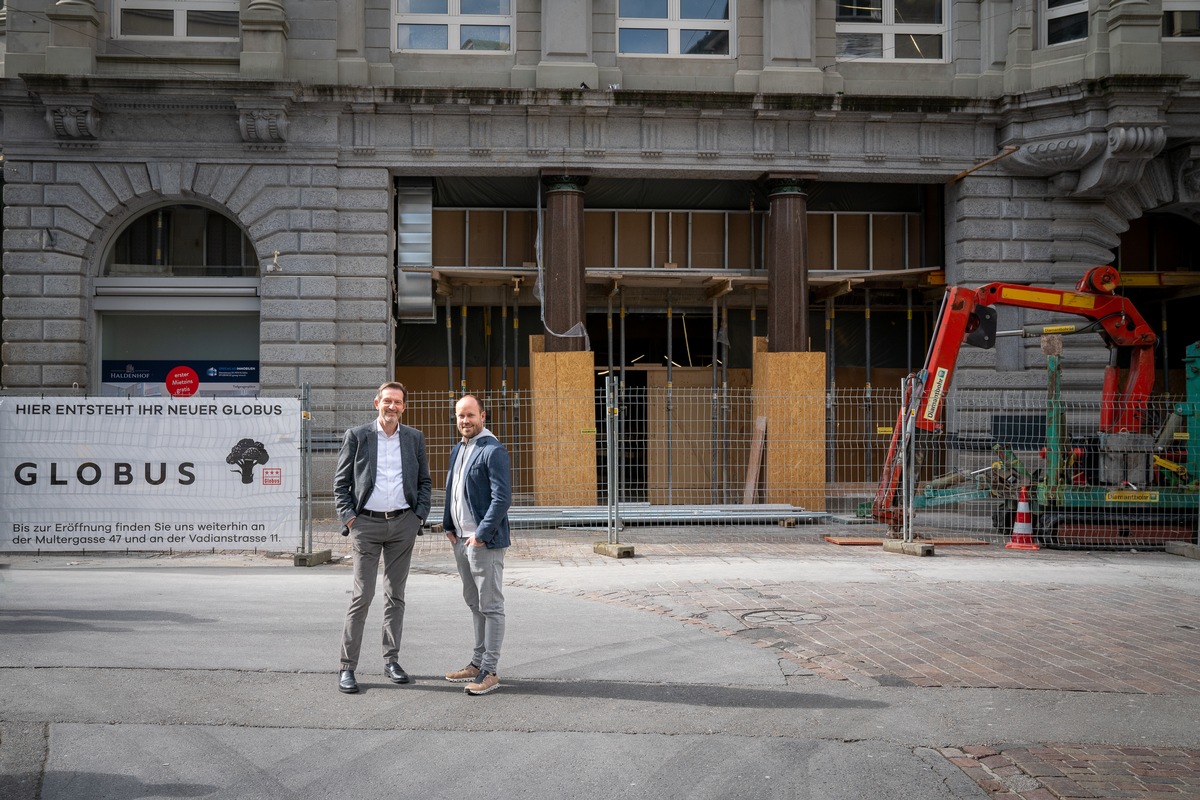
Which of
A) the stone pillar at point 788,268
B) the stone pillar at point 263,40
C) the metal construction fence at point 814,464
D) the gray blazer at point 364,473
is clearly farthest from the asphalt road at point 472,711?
the stone pillar at point 263,40

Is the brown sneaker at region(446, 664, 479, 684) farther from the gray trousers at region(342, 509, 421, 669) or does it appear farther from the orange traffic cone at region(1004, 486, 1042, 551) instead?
the orange traffic cone at region(1004, 486, 1042, 551)

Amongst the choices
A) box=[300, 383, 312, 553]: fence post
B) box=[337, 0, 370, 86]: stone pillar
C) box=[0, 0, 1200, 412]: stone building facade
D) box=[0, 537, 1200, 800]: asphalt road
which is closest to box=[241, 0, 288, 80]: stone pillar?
box=[0, 0, 1200, 412]: stone building facade

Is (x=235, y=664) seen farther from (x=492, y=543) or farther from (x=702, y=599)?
(x=702, y=599)

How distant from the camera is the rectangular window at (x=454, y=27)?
19766mm

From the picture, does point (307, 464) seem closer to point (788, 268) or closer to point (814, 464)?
point (814, 464)

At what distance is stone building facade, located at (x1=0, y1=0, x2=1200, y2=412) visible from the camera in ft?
61.7

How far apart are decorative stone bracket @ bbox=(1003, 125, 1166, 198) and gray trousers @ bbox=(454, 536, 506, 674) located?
→ 1589 centimetres

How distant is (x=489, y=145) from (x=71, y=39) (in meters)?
7.17

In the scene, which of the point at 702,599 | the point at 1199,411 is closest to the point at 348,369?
the point at 702,599

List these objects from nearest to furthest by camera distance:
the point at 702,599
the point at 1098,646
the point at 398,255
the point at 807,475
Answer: the point at 1098,646 < the point at 702,599 < the point at 807,475 < the point at 398,255

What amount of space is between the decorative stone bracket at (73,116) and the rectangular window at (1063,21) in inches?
653

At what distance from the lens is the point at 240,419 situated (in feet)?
43.0

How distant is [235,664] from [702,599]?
4.46 meters

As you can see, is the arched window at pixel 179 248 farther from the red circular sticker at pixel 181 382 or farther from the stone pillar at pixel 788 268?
the stone pillar at pixel 788 268
